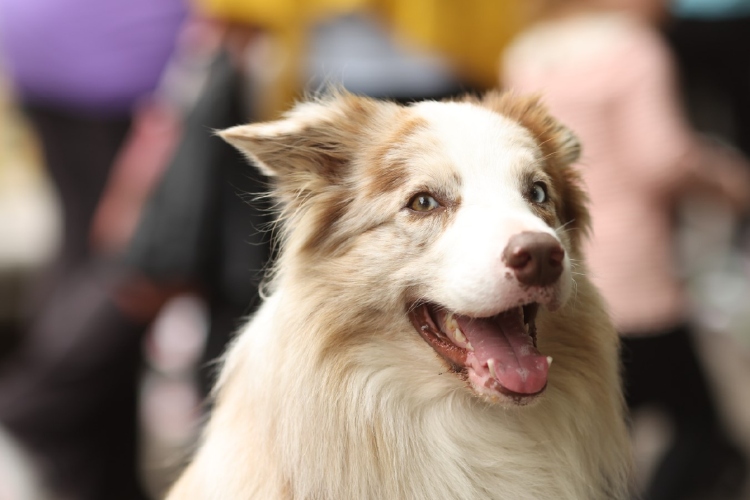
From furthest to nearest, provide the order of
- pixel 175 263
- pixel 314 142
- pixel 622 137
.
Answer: pixel 622 137
pixel 175 263
pixel 314 142

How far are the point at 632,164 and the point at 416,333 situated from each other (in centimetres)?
140

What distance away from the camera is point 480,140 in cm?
167

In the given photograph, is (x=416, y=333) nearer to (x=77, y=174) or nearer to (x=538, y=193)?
(x=538, y=193)

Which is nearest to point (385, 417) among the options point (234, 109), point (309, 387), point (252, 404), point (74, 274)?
point (309, 387)

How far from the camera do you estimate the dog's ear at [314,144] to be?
1.69 meters

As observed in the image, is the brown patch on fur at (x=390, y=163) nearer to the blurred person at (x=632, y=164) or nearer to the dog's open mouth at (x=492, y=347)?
the dog's open mouth at (x=492, y=347)

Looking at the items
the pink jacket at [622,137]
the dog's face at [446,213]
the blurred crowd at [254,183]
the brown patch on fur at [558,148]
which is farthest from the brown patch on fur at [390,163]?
the pink jacket at [622,137]

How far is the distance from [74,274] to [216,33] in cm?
147

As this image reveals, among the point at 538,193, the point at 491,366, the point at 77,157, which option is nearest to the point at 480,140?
the point at 538,193

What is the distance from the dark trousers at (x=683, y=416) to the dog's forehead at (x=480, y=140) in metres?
1.56

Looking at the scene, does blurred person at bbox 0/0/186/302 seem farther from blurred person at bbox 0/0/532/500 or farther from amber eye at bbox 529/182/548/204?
amber eye at bbox 529/182/548/204

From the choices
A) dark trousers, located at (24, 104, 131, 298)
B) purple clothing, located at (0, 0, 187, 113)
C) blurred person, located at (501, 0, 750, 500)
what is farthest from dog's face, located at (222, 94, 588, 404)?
dark trousers, located at (24, 104, 131, 298)

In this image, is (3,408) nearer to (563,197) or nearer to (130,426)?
(130,426)

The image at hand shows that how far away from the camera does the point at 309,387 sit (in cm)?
161
